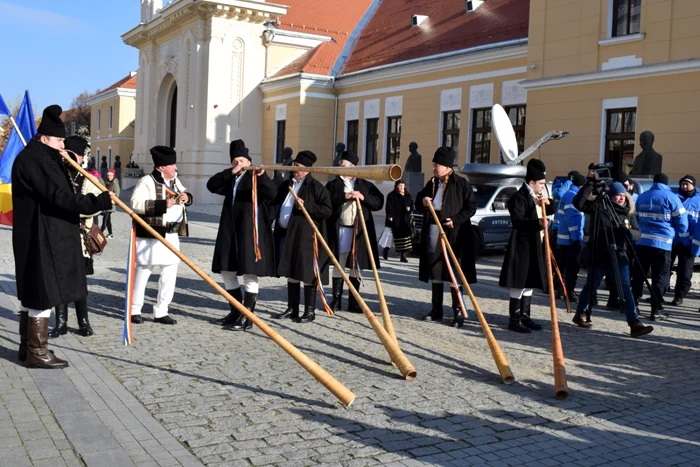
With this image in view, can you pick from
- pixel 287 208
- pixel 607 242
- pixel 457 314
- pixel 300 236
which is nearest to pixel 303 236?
pixel 300 236

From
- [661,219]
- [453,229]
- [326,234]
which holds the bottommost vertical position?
[326,234]

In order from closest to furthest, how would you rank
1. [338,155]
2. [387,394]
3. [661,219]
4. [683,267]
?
[387,394]
[661,219]
[683,267]
[338,155]

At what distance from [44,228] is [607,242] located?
→ 5695 mm

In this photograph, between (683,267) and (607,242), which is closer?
(607,242)

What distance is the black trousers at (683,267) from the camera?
412 inches

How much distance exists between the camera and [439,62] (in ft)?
85.0

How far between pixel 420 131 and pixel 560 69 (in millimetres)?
7850

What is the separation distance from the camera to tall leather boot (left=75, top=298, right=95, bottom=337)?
24.0ft

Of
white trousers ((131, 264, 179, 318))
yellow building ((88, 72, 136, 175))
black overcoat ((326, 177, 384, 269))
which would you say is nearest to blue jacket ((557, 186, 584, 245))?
black overcoat ((326, 177, 384, 269))

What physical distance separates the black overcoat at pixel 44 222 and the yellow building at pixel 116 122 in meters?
48.9

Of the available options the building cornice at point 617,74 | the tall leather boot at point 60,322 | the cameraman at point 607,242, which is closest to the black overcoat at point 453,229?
the cameraman at point 607,242

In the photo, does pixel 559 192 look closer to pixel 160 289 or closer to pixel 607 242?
pixel 607 242

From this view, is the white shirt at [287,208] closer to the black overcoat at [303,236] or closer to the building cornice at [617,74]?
the black overcoat at [303,236]

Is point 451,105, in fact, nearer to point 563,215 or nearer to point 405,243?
point 405,243
